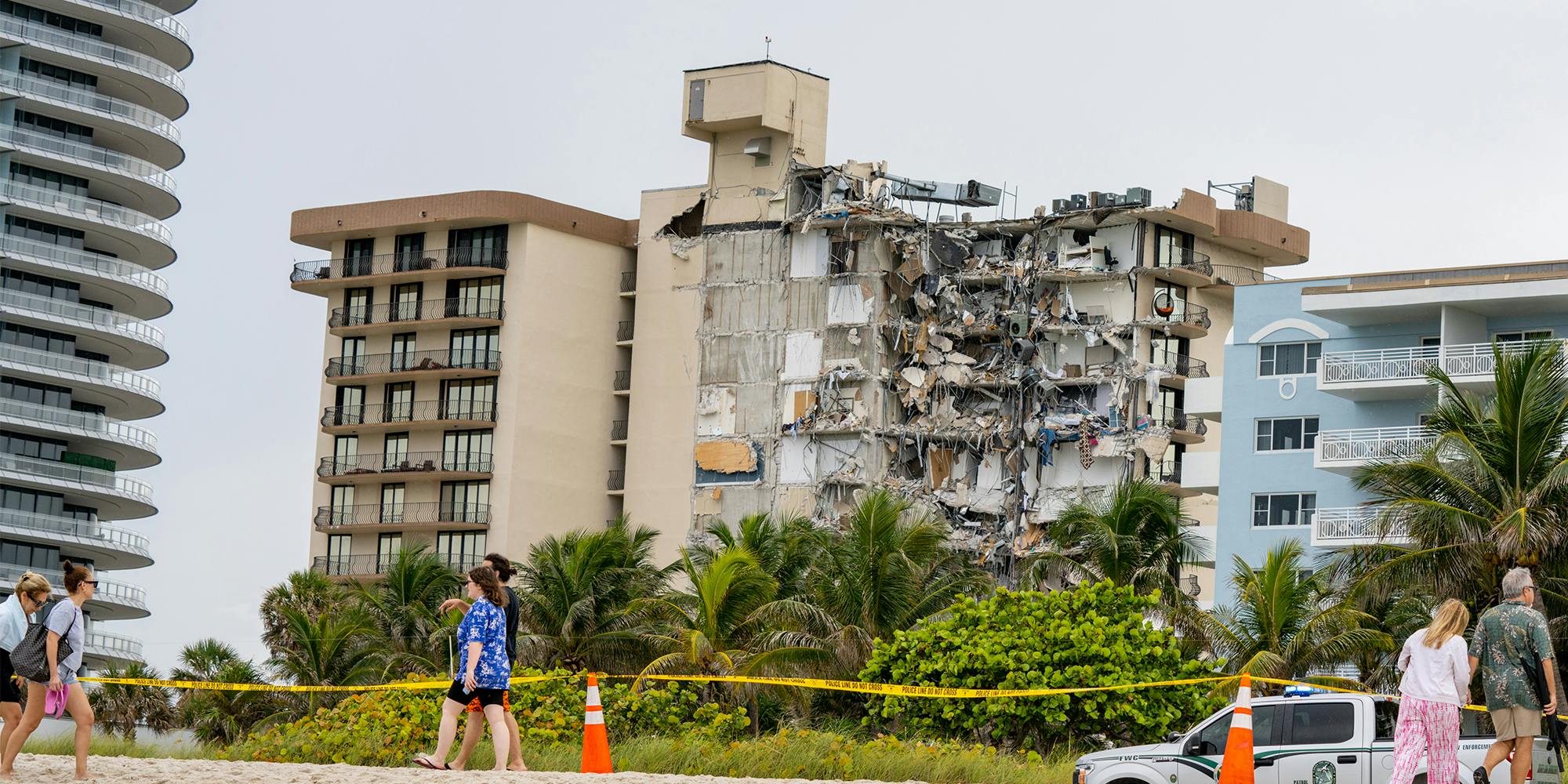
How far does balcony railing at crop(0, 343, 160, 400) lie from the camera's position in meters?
85.9

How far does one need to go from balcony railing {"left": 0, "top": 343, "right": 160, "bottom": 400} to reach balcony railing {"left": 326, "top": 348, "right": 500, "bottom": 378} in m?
8.37

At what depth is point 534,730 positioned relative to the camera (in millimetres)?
30953

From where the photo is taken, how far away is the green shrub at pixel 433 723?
27828 mm

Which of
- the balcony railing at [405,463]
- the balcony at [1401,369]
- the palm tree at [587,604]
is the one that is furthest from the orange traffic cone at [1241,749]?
the balcony railing at [405,463]

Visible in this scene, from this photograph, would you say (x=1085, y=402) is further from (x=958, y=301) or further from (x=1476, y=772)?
(x=1476, y=772)

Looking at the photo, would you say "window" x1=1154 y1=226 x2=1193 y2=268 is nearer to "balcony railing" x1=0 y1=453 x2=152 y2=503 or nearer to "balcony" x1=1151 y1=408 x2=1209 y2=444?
"balcony" x1=1151 y1=408 x2=1209 y2=444

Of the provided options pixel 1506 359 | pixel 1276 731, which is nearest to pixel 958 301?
pixel 1506 359

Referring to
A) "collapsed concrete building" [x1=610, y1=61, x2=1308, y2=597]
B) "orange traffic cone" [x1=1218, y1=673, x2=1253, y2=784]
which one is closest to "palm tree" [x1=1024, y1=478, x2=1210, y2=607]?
"collapsed concrete building" [x1=610, y1=61, x2=1308, y2=597]

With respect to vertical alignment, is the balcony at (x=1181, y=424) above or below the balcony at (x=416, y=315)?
below

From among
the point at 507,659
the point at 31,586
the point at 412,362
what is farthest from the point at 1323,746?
the point at 412,362

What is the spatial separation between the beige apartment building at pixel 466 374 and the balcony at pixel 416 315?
73 millimetres

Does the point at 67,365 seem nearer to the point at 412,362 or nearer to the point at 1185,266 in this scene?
the point at 412,362

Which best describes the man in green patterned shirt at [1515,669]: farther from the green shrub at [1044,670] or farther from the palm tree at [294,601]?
the palm tree at [294,601]

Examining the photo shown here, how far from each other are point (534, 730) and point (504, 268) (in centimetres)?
5782
